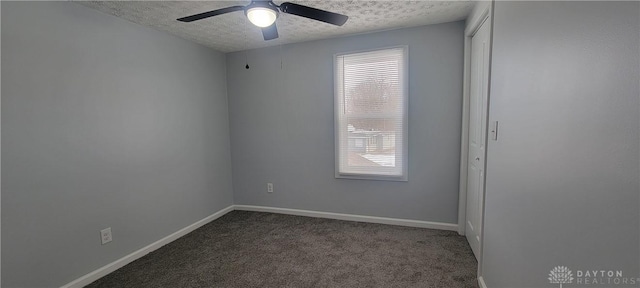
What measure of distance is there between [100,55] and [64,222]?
1.39 meters

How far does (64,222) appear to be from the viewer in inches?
77.7

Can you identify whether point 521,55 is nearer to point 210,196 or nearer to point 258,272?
point 258,272

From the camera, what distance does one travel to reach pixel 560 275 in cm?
98

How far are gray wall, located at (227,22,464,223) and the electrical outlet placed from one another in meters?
1.67

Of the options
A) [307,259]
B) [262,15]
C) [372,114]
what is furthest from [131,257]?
[372,114]

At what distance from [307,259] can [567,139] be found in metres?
2.07

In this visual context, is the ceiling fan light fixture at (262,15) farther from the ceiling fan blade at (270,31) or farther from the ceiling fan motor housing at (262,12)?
the ceiling fan blade at (270,31)

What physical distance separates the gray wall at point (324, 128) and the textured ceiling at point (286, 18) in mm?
218

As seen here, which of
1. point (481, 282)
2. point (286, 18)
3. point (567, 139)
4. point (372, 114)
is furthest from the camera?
point (372, 114)

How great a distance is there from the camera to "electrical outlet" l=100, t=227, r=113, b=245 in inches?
87.4

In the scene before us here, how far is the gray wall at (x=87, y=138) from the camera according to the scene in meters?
1.73

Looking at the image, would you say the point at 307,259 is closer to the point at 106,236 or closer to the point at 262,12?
the point at 106,236

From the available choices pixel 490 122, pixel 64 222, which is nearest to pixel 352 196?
pixel 490 122

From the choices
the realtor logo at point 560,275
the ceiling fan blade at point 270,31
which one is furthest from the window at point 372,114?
the realtor logo at point 560,275
